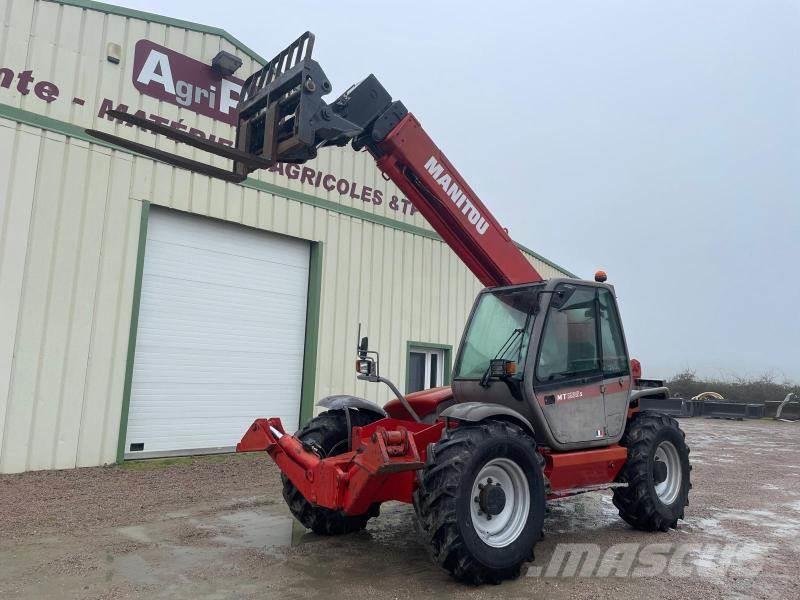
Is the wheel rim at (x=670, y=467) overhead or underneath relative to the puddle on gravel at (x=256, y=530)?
overhead

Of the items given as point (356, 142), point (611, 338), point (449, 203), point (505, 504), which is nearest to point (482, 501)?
point (505, 504)

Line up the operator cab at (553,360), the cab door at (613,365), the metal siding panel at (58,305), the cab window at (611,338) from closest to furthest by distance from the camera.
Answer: the operator cab at (553,360), the cab door at (613,365), the cab window at (611,338), the metal siding panel at (58,305)

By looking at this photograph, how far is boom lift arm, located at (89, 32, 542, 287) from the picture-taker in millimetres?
5273

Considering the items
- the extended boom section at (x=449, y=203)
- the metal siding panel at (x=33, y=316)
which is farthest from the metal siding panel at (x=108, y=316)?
the extended boom section at (x=449, y=203)

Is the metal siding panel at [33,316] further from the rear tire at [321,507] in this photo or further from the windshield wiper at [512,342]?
the windshield wiper at [512,342]

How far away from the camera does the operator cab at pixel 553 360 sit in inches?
229

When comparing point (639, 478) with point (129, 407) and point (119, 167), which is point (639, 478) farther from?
point (119, 167)

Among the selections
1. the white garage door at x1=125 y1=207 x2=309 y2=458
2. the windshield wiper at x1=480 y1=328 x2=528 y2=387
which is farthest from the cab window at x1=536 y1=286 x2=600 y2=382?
the white garage door at x1=125 y1=207 x2=309 y2=458

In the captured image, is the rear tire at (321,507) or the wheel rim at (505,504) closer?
the wheel rim at (505,504)

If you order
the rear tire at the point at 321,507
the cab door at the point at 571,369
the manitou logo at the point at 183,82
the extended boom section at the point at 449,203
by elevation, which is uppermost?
the manitou logo at the point at 183,82

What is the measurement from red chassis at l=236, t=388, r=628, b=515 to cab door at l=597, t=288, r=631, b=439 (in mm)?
310
